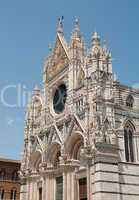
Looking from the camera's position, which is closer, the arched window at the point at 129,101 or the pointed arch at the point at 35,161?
the arched window at the point at 129,101

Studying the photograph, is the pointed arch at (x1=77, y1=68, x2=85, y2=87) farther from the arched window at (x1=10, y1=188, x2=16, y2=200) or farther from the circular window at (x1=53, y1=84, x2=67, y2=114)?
the arched window at (x1=10, y1=188, x2=16, y2=200)

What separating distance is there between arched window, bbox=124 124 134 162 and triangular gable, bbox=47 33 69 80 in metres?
8.71

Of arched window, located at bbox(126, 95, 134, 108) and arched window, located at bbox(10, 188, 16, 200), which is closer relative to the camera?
arched window, located at bbox(126, 95, 134, 108)

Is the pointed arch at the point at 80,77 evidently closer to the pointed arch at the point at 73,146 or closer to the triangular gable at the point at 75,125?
the triangular gable at the point at 75,125

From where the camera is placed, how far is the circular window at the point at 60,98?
1160 inches

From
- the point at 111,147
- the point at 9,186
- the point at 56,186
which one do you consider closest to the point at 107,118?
the point at 111,147

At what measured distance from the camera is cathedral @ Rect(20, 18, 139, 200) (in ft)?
72.4

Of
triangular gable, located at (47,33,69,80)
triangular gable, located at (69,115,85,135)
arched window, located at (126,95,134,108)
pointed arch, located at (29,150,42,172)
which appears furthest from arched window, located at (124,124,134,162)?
pointed arch, located at (29,150,42,172)

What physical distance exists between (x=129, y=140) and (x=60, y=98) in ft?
27.9

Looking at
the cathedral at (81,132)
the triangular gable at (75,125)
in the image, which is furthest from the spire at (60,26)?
the triangular gable at (75,125)

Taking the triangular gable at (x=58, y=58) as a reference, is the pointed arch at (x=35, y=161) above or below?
below

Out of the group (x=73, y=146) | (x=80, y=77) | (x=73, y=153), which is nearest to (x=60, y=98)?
(x=80, y=77)

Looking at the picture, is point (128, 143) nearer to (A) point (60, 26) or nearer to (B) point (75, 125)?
(B) point (75, 125)

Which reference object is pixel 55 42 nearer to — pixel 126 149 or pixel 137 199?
pixel 126 149
